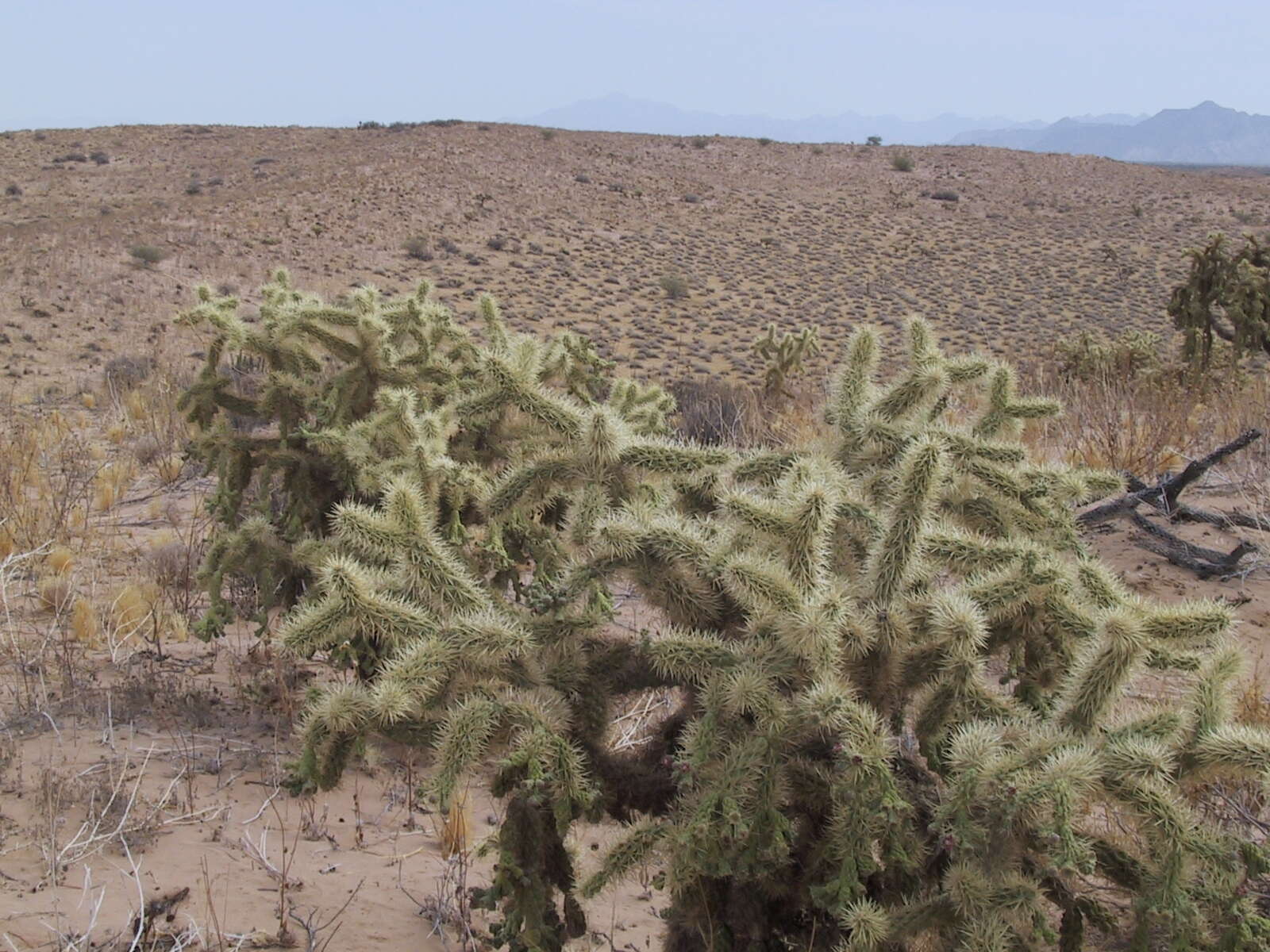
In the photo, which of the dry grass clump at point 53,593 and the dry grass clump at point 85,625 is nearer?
the dry grass clump at point 85,625

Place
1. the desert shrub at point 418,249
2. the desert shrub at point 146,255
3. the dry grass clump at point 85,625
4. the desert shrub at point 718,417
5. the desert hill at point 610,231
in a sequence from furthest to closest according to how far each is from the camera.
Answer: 1. the desert shrub at point 418,249
2. the desert shrub at point 146,255
3. the desert hill at point 610,231
4. the desert shrub at point 718,417
5. the dry grass clump at point 85,625

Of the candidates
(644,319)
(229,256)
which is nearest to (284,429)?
(644,319)

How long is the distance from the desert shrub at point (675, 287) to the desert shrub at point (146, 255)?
1388cm

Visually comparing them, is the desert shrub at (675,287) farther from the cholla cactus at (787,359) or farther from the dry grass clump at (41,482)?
the dry grass clump at (41,482)

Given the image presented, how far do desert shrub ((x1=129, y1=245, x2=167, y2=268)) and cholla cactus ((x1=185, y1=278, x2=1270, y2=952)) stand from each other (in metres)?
25.6

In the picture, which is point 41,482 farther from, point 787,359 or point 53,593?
point 787,359

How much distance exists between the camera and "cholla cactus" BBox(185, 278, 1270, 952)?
1923 mm

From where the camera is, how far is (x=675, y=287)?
3050cm

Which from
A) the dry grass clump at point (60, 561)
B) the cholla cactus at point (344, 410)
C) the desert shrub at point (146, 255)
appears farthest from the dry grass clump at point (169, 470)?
the desert shrub at point (146, 255)

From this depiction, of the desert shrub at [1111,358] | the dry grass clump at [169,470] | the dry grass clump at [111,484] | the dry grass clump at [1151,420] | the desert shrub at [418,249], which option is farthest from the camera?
the desert shrub at [418,249]

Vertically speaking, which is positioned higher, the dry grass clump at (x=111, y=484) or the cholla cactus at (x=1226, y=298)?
the cholla cactus at (x=1226, y=298)

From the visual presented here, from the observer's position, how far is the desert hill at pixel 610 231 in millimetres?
24656

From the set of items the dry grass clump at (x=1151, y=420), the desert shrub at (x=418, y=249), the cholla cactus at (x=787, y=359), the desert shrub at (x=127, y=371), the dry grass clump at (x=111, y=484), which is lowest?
the desert shrub at (x=127, y=371)

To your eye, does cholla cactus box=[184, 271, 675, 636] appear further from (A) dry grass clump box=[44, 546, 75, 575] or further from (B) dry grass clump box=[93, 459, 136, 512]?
(B) dry grass clump box=[93, 459, 136, 512]
